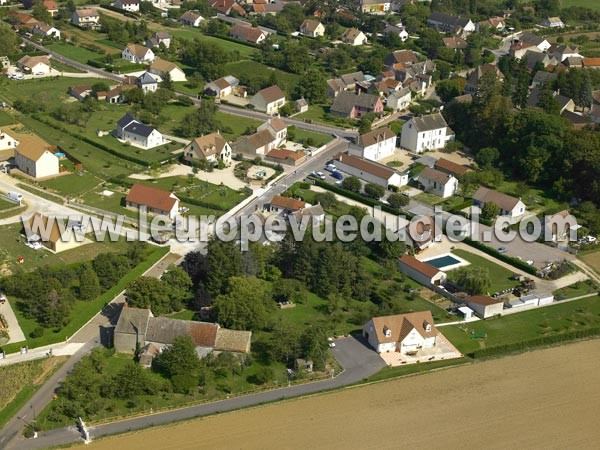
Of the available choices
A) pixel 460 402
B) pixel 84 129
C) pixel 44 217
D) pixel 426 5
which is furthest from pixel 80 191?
pixel 426 5

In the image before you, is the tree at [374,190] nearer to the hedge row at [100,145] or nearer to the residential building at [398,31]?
the hedge row at [100,145]

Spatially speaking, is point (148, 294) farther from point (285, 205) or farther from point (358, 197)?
point (358, 197)

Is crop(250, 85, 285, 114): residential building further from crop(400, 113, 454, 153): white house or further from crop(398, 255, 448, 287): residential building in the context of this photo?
crop(398, 255, 448, 287): residential building

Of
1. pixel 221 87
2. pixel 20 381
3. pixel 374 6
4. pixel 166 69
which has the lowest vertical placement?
pixel 20 381

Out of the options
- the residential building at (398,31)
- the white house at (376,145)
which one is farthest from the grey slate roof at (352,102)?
the residential building at (398,31)

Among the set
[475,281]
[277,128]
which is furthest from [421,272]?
[277,128]

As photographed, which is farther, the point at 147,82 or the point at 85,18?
the point at 85,18
